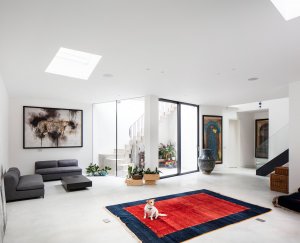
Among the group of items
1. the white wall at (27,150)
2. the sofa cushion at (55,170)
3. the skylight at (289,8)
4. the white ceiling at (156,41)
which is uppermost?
the skylight at (289,8)

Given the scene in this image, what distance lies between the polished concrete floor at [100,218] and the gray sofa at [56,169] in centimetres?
63

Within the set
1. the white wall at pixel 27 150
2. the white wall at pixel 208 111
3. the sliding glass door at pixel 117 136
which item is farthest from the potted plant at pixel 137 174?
the white wall at pixel 208 111

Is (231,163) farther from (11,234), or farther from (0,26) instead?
(0,26)

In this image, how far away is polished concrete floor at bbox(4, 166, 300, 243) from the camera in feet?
10.2

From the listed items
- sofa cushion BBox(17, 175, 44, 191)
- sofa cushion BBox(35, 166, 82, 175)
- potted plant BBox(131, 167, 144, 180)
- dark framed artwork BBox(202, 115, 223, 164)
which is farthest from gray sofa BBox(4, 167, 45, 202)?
dark framed artwork BBox(202, 115, 223, 164)

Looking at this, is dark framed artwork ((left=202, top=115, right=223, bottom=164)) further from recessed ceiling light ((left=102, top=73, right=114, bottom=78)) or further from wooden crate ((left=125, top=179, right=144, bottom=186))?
recessed ceiling light ((left=102, top=73, right=114, bottom=78))

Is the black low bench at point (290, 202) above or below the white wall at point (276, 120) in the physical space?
below

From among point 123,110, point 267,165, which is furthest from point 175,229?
point 123,110

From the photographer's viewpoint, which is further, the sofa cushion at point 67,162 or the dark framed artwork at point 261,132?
the dark framed artwork at point 261,132

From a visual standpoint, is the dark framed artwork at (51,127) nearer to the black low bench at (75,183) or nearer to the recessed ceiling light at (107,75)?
the black low bench at (75,183)

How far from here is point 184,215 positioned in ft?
13.0

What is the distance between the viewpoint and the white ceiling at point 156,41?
2457 millimetres

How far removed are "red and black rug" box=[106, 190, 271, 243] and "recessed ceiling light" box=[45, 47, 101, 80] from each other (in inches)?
128

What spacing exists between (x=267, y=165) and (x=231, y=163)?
8.86 ft
